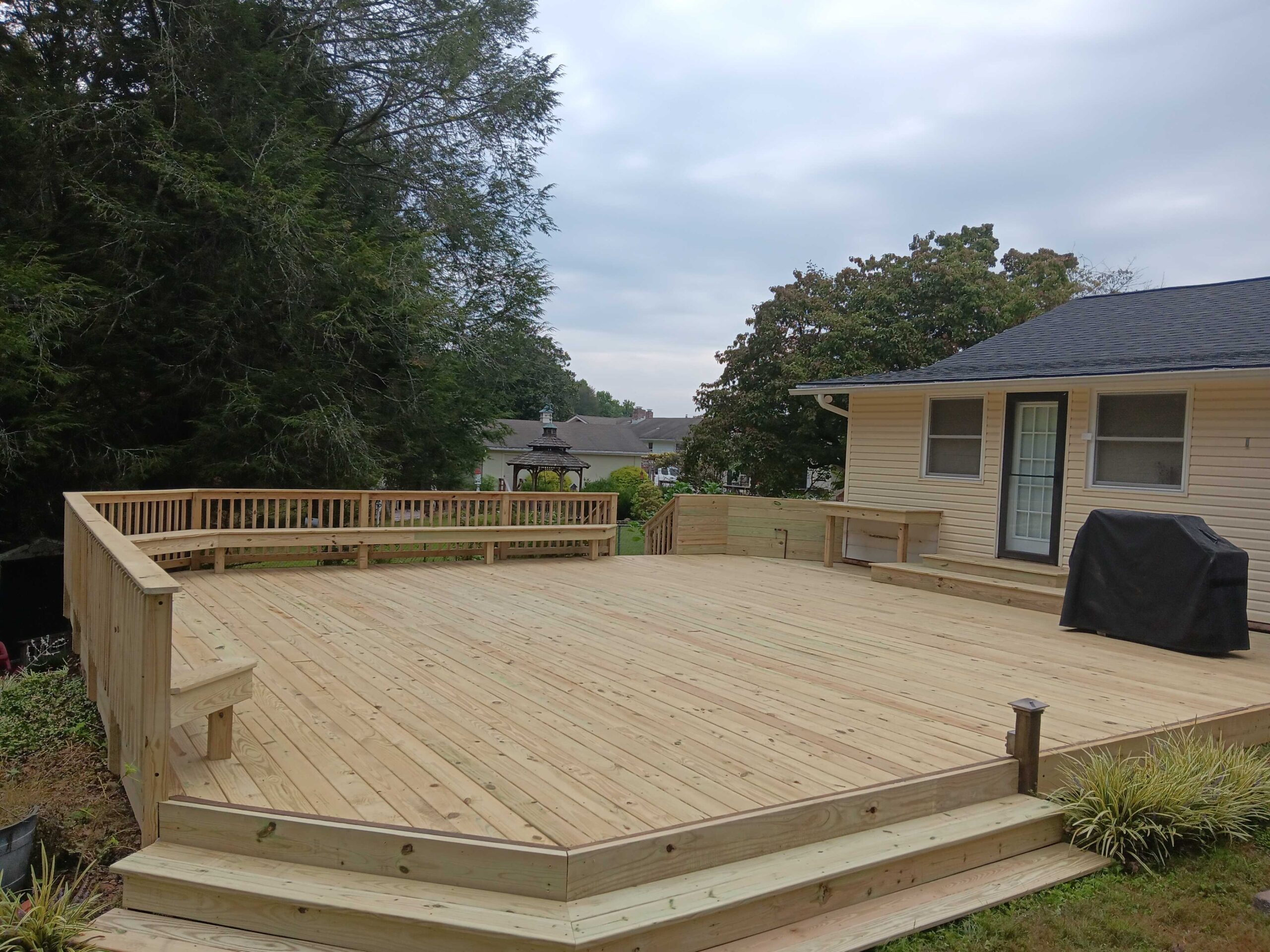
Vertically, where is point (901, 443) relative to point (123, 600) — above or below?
above

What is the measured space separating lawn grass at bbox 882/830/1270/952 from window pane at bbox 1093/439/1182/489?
17.0 feet

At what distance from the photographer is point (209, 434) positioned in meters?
10.9

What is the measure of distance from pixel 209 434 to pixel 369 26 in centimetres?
693

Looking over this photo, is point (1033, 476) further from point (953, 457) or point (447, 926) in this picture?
point (447, 926)

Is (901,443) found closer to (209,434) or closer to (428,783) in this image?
(428,783)

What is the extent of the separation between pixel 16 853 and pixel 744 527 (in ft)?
28.1

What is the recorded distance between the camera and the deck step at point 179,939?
2.33 m

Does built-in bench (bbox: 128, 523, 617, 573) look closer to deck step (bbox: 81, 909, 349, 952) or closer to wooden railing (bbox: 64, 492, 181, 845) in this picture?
wooden railing (bbox: 64, 492, 181, 845)

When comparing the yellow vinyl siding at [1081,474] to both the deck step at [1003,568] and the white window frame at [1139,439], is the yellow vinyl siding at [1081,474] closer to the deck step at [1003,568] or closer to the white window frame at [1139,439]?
the white window frame at [1139,439]

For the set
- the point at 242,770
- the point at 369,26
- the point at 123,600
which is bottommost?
the point at 242,770

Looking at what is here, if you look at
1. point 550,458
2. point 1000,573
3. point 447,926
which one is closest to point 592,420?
point 550,458

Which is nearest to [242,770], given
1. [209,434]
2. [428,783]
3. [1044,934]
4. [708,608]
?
[428,783]

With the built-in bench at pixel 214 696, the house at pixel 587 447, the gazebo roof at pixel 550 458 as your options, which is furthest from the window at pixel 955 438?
the house at pixel 587 447

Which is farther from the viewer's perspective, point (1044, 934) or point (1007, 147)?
point (1007, 147)
